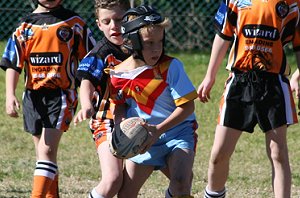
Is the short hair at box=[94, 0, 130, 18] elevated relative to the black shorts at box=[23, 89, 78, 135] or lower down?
elevated

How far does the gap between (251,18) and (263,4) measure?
0.41ft

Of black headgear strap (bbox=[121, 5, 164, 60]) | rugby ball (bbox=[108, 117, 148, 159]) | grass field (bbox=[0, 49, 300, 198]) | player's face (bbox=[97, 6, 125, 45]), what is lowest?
grass field (bbox=[0, 49, 300, 198])

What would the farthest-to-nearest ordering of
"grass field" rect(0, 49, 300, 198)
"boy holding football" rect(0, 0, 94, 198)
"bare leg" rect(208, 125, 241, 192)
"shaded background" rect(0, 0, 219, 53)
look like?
"shaded background" rect(0, 0, 219, 53) < "grass field" rect(0, 49, 300, 198) < "boy holding football" rect(0, 0, 94, 198) < "bare leg" rect(208, 125, 241, 192)

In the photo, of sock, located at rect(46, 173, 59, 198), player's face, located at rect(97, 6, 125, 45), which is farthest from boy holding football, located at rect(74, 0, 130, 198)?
sock, located at rect(46, 173, 59, 198)

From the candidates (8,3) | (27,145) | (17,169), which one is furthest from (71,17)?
(8,3)

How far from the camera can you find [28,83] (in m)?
7.29

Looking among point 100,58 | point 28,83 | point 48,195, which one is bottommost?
point 48,195

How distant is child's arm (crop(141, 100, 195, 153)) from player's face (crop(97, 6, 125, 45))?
27.7 inches

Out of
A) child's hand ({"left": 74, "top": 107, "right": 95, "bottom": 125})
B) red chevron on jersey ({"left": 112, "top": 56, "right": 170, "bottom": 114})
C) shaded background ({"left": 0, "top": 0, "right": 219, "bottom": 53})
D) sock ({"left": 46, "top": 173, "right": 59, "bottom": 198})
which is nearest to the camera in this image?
child's hand ({"left": 74, "top": 107, "right": 95, "bottom": 125})

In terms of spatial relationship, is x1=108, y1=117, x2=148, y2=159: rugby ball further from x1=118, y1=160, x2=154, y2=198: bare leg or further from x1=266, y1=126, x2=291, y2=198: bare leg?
x1=266, y1=126, x2=291, y2=198: bare leg

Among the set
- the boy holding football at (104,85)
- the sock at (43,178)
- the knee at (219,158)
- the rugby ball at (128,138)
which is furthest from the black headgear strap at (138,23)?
the sock at (43,178)

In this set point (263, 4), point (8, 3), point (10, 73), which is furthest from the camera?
point (8, 3)

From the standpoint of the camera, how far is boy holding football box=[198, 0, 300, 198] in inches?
262

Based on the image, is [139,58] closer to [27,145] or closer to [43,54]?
[43,54]
